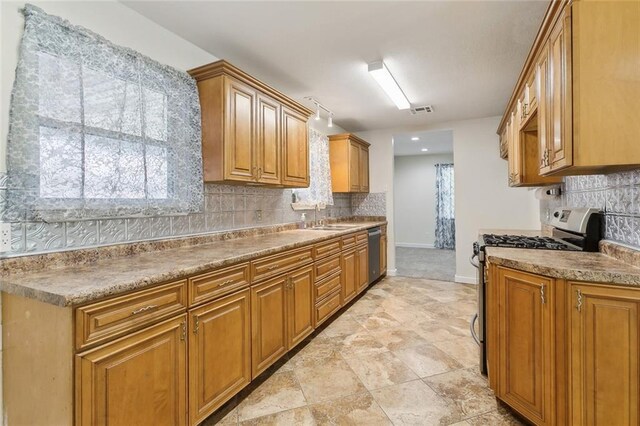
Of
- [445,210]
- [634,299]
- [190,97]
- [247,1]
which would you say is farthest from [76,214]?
[445,210]

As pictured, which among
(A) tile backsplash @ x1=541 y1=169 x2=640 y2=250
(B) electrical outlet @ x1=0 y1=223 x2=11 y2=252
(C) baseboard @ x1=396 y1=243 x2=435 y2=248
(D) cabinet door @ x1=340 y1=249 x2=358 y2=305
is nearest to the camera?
(B) electrical outlet @ x1=0 y1=223 x2=11 y2=252

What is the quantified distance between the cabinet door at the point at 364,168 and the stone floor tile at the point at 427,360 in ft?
9.45

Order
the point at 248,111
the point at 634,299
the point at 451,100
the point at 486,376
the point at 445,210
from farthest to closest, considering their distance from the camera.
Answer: the point at 445,210, the point at 451,100, the point at 248,111, the point at 486,376, the point at 634,299

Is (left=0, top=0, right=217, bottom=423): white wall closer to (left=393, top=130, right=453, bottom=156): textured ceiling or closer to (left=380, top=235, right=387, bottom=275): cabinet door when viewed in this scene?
(left=380, top=235, right=387, bottom=275): cabinet door

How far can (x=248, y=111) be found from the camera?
2527mm

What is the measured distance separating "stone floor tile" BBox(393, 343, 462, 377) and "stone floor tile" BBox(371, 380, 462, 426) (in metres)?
0.20

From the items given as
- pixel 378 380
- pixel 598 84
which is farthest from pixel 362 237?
pixel 598 84

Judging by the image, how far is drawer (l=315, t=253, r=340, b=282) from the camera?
2973 millimetres

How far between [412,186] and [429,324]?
5781 mm

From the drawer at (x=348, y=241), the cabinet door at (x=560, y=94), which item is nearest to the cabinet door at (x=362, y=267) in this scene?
the drawer at (x=348, y=241)

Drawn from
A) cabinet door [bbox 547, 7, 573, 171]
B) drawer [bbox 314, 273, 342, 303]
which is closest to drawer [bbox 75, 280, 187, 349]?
drawer [bbox 314, 273, 342, 303]

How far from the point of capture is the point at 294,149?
3170 millimetres

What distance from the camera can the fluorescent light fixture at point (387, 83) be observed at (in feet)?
9.01

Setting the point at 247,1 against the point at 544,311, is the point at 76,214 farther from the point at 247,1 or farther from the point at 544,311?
the point at 544,311
